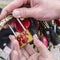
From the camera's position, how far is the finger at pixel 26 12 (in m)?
0.94

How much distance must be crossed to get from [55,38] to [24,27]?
1.76 ft

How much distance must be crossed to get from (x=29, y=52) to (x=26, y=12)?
0.71ft

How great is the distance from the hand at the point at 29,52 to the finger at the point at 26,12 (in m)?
0.12

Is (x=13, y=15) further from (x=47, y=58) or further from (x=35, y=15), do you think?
(x=47, y=58)

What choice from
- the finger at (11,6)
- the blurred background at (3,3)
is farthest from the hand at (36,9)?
the blurred background at (3,3)

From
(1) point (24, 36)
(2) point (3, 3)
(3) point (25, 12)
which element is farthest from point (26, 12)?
(2) point (3, 3)

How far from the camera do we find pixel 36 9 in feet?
3.38

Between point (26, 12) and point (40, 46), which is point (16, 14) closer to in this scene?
point (26, 12)

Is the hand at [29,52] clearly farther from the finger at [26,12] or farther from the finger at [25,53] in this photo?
the finger at [26,12]

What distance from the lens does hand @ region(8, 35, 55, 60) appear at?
91cm

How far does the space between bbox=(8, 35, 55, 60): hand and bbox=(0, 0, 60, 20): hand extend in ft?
0.42

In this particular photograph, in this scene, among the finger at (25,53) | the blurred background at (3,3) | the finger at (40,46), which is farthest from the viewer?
the blurred background at (3,3)

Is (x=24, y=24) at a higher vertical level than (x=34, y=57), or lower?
higher

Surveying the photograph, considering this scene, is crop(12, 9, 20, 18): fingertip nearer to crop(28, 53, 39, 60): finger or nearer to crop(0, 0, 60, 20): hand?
crop(0, 0, 60, 20): hand
